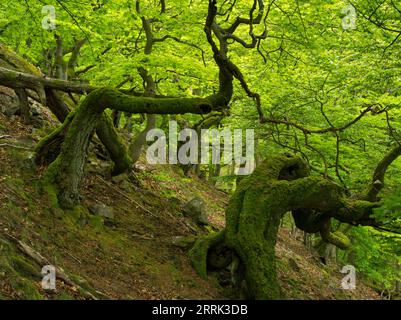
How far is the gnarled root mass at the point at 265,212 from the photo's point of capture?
1047 cm

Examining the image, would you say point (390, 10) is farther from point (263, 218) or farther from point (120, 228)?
point (120, 228)

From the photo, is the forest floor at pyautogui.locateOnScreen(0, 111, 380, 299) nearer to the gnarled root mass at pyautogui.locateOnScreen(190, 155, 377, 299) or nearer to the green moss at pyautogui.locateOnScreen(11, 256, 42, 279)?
the green moss at pyautogui.locateOnScreen(11, 256, 42, 279)

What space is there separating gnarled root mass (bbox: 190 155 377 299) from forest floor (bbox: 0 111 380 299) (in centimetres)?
91

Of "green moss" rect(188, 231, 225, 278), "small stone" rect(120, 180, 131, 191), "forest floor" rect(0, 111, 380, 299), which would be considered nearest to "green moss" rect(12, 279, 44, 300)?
"forest floor" rect(0, 111, 380, 299)

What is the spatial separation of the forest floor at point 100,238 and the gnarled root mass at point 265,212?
0.91m

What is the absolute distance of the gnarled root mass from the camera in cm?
1047

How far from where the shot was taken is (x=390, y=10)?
12.9 metres

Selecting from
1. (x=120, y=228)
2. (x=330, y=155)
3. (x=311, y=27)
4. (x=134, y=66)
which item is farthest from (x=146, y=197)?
(x=311, y=27)

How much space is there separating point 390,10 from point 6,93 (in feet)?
38.2

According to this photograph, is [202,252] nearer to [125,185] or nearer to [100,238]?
[100,238]

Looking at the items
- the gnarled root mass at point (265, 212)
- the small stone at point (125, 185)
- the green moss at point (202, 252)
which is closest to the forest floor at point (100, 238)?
the small stone at point (125, 185)

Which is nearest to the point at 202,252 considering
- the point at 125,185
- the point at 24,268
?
the point at 125,185

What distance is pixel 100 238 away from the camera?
10.5 metres

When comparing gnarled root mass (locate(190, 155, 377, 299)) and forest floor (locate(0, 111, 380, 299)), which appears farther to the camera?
gnarled root mass (locate(190, 155, 377, 299))
